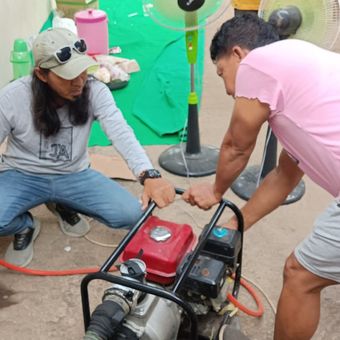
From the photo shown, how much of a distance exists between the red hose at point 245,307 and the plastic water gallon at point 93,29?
2854 millimetres

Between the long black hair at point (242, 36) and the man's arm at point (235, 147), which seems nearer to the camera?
the man's arm at point (235, 147)

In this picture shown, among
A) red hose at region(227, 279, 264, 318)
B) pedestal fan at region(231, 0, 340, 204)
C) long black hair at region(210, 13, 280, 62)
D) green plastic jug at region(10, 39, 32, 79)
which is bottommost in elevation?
red hose at region(227, 279, 264, 318)

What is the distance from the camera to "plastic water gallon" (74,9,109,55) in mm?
4527

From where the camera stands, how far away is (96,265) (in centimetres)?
252

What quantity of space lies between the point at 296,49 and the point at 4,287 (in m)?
1.57

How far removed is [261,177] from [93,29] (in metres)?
2.19

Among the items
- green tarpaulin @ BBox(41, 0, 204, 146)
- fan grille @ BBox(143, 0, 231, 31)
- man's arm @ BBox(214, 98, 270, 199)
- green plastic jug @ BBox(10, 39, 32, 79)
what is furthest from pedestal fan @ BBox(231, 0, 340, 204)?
green plastic jug @ BBox(10, 39, 32, 79)

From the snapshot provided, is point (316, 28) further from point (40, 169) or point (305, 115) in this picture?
point (40, 169)

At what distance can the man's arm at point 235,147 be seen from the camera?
68.5 inches

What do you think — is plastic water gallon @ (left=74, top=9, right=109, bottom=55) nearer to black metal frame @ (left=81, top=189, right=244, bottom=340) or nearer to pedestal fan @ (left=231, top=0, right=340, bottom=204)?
pedestal fan @ (left=231, top=0, right=340, bottom=204)

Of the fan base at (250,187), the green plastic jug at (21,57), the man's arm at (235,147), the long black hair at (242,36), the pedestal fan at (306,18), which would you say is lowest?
the fan base at (250,187)

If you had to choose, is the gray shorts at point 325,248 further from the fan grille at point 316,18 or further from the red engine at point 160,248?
the fan grille at point 316,18

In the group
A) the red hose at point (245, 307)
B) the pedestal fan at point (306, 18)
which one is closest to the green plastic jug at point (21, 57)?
the pedestal fan at point (306, 18)

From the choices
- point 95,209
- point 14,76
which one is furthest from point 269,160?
point 14,76
